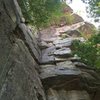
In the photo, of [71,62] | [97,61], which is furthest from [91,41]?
[71,62]

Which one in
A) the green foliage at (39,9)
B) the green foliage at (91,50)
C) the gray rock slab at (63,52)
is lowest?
the gray rock slab at (63,52)

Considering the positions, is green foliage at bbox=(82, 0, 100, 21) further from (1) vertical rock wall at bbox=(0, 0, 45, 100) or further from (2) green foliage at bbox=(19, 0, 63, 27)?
(1) vertical rock wall at bbox=(0, 0, 45, 100)

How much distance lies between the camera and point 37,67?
39.1 feet

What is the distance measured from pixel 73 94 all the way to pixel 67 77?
769 millimetres

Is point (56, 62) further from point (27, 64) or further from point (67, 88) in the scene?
point (27, 64)

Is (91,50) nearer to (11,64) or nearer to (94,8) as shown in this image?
(94,8)

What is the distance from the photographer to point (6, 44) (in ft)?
24.3

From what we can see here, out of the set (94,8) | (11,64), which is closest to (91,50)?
(94,8)

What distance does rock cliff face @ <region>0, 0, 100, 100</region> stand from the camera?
7312mm

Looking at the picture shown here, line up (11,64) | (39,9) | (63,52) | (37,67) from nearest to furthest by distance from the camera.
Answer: (11,64) < (37,67) < (39,9) < (63,52)

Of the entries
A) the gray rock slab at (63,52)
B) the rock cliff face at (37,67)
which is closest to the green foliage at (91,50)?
the rock cliff face at (37,67)

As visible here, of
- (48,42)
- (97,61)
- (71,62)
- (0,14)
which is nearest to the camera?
(0,14)

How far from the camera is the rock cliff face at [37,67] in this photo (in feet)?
24.0

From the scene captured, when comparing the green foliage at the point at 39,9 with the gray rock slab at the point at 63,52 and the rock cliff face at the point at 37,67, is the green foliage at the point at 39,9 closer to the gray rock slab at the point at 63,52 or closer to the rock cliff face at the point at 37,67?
the rock cliff face at the point at 37,67
